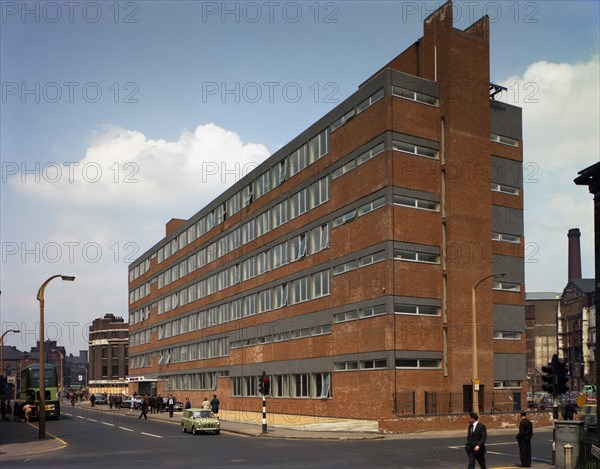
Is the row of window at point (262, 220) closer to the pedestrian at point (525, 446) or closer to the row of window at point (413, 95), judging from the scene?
the row of window at point (413, 95)

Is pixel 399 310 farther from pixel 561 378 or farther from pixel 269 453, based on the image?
pixel 561 378

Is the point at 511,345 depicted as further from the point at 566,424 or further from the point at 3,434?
the point at 3,434

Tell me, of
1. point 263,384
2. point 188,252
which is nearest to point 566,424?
point 263,384

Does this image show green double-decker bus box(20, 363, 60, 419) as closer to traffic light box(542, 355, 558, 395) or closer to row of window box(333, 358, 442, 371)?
row of window box(333, 358, 442, 371)

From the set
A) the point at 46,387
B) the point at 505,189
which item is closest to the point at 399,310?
the point at 505,189

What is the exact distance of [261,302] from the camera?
2744 inches

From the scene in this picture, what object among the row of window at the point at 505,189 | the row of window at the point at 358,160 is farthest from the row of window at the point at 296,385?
the row of window at the point at 505,189

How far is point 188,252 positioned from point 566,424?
7519 cm

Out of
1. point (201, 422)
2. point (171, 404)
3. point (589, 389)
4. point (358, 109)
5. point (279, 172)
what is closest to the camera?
point (201, 422)

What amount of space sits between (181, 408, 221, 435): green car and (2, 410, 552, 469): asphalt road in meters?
2.29

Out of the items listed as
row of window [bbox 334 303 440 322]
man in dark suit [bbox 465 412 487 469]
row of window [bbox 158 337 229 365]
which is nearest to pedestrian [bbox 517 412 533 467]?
man in dark suit [bbox 465 412 487 469]

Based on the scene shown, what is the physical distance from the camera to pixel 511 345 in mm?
52938

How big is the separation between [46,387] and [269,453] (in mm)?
39328

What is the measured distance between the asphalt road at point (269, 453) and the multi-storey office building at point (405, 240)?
9.99 m
